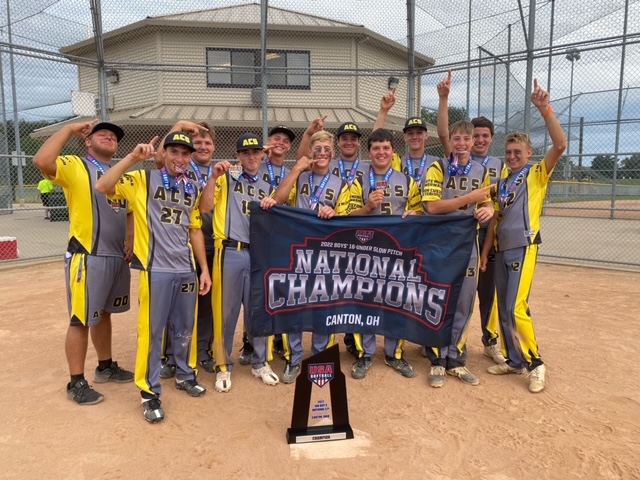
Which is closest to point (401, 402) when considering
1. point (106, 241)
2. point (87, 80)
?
point (106, 241)

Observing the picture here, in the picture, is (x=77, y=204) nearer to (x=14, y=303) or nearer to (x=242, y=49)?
(x=14, y=303)

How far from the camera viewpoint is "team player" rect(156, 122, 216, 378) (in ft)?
14.3

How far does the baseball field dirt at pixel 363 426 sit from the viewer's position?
297 cm

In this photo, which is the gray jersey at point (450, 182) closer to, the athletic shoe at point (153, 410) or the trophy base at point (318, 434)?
the trophy base at point (318, 434)

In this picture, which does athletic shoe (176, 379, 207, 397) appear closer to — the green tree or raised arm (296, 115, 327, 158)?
raised arm (296, 115, 327, 158)

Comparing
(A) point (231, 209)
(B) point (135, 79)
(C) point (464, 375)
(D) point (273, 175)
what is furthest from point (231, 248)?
(B) point (135, 79)

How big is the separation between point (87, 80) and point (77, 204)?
17534 mm

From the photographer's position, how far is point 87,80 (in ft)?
60.3

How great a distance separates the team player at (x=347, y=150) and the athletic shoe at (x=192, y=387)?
153 centimetres

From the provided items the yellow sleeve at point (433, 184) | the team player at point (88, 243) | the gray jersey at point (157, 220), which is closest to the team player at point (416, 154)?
the yellow sleeve at point (433, 184)

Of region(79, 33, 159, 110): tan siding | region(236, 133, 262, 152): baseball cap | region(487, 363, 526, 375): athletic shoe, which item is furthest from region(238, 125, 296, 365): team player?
region(79, 33, 159, 110): tan siding

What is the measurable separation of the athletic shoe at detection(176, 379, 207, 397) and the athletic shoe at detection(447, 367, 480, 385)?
2.31 metres

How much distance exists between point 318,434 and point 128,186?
2.35 meters

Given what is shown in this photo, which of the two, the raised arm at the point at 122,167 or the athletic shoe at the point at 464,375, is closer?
the raised arm at the point at 122,167
